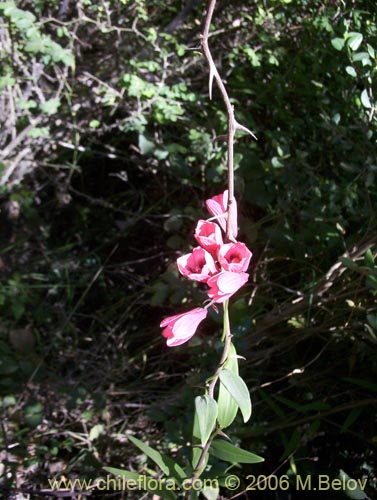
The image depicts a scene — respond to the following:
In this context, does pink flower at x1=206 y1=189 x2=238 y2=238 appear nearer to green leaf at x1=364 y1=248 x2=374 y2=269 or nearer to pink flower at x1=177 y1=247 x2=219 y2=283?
pink flower at x1=177 y1=247 x2=219 y2=283

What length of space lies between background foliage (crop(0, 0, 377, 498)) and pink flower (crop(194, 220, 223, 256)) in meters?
0.53

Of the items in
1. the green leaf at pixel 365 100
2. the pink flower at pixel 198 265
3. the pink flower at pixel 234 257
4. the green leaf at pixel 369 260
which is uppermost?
the pink flower at pixel 234 257

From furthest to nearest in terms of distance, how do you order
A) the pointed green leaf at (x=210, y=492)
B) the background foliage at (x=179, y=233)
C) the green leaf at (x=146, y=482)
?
the background foliage at (x=179, y=233)
the pointed green leaf at (x=210, y=492)
the green leaf at (x=146, y=482)

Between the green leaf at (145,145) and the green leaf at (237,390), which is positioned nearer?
the green leaf at (237,390)

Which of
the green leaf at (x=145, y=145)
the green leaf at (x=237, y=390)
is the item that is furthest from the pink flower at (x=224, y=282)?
the green leaf at (x=145, y=145)

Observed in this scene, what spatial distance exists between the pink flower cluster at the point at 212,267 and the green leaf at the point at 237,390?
0.10 meters

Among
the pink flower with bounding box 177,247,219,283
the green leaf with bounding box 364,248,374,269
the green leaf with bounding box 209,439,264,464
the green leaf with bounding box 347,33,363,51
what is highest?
the green leaf with bounding box 347,33,363,51

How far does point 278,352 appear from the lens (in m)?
1.61

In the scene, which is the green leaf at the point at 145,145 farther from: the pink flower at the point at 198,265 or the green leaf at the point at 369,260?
the pink flower at the point at 198,265

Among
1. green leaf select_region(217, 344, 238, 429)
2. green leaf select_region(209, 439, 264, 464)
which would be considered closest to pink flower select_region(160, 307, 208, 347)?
green leaf select_region(217, 344, 238, 429)

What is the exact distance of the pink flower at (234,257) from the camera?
0.79 meters

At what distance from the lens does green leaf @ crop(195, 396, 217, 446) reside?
847 millimetres

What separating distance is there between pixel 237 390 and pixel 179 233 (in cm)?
115

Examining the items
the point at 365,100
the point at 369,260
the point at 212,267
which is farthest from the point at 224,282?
the point at 365,100
